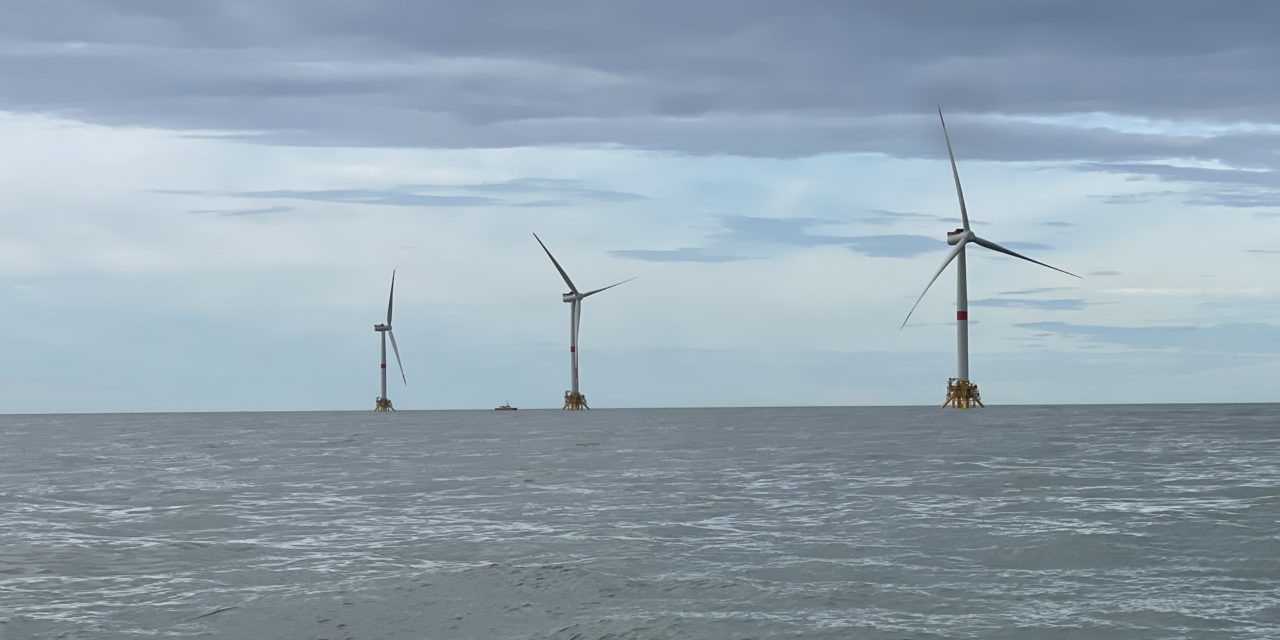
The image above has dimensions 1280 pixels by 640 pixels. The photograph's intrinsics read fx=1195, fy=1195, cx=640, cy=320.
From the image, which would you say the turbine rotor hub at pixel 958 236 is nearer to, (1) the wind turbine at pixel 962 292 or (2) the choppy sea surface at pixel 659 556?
(1) the wind turbine at pixel 962 292

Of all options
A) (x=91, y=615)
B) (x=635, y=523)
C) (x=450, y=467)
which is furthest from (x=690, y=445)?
(x=91, y=615)

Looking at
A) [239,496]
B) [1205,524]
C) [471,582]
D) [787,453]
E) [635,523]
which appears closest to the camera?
[471,582]

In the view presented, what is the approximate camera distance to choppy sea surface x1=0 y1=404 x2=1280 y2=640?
19859 millimetres

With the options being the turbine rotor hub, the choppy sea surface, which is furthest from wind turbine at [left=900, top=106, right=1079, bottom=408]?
the choppy sea surface

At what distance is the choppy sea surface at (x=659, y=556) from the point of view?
65.2ft

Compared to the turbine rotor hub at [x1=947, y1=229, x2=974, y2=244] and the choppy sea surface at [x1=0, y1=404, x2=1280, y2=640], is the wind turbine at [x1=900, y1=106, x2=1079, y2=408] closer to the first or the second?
the turbine rotor hub at [x1=947, y1=229, x2=974, y2=244]

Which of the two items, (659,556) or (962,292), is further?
(962,292)

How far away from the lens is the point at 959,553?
87.2 ft

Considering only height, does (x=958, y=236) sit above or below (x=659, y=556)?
above

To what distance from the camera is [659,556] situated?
26781mm

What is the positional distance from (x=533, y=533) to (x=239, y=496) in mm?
18325

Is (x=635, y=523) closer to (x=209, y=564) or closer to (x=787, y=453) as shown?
(x=209, y=564)

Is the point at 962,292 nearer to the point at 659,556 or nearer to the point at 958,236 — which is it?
the point at 958,236

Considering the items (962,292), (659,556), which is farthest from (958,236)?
(659,556)
